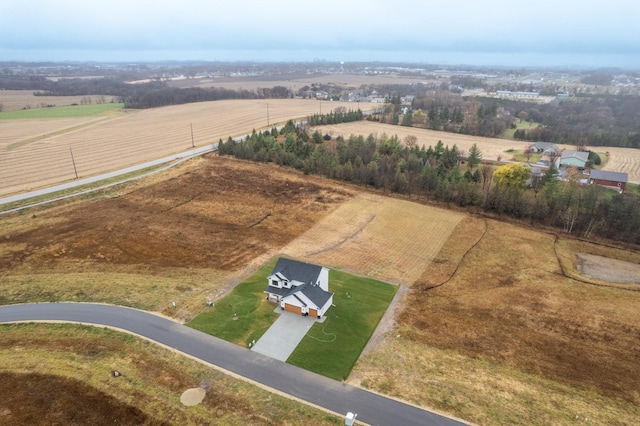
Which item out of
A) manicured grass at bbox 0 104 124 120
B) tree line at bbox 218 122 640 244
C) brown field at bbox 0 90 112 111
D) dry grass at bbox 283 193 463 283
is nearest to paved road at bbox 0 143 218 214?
tree line at bbox 218 122 640 244

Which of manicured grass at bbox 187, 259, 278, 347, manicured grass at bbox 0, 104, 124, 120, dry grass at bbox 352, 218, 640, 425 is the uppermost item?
manicured grass at bbox 0, 104, 124, 120

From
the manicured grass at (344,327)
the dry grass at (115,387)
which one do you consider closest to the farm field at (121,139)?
the dry grass at (115,387)

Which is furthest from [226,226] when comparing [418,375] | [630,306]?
[630,306]

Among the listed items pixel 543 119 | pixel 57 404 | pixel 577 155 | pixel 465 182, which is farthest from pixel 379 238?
pixel 543 119

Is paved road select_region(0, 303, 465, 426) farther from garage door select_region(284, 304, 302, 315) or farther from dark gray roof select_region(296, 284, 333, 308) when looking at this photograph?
dark gray roof select_region(296, 284, 333, 308)

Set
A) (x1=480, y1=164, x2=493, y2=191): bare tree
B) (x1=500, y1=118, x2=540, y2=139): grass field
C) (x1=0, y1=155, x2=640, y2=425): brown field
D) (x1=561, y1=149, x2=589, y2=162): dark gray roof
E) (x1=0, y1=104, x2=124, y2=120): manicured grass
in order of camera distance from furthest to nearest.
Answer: (x1=0, y1=104, x2=124, y2=120): manicured grass
(x1=500, y1=118, x2=540, y2=139): grass field
(x1=561, y1=149, x2=589, y2=162): dark gray roof
(x1=480, y1=164, x2=493, y2=191): bare tree
(x1=0, y1=155, x2=640, y2=425): brown field

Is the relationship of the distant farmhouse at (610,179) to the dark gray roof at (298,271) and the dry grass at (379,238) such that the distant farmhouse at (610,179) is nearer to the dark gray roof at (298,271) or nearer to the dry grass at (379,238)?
the dry grass at (379,238)

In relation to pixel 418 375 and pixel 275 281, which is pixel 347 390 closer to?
pixel 418 375
